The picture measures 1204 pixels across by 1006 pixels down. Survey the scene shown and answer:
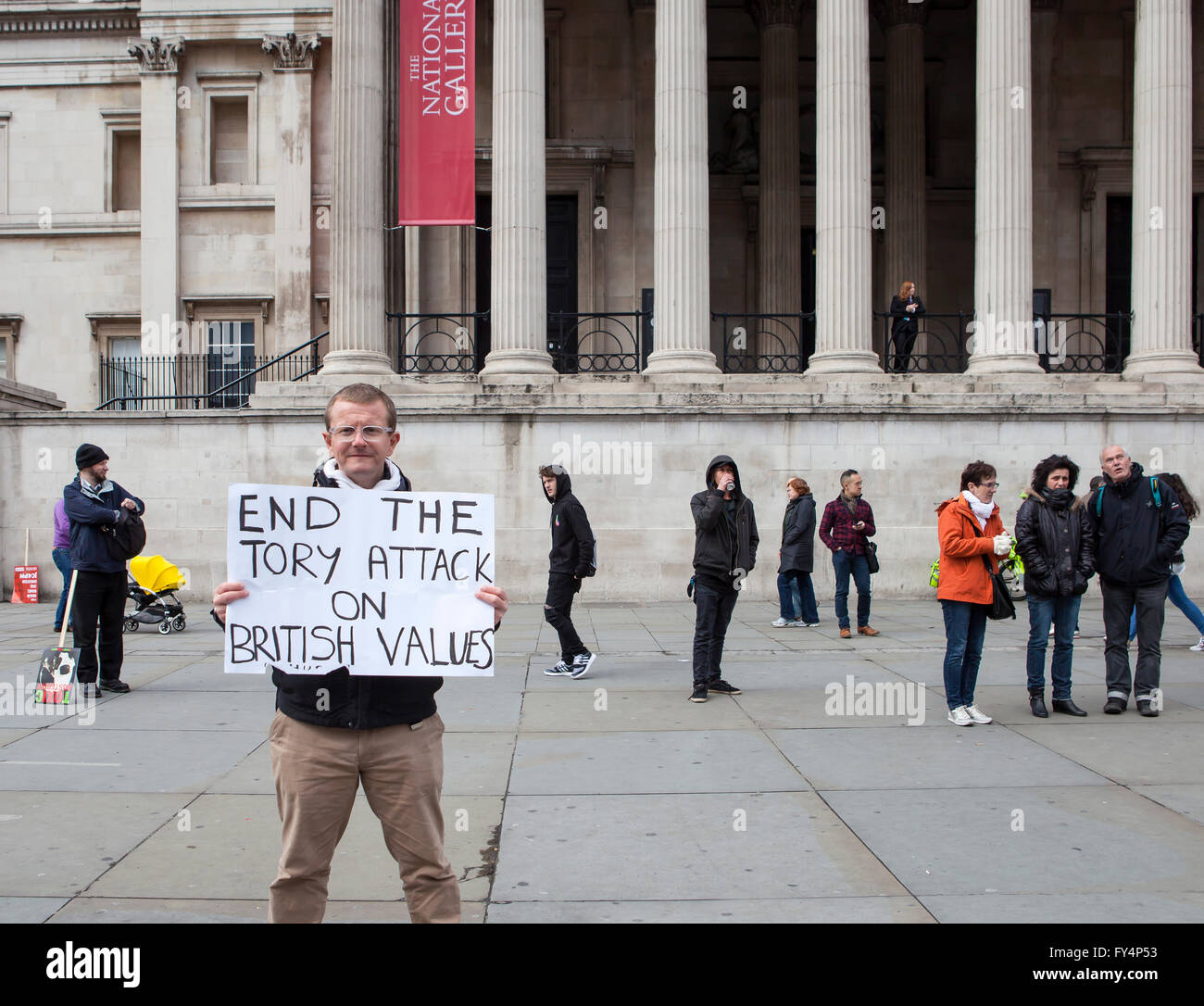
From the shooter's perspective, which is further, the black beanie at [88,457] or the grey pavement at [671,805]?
the black beanie at [88,457]

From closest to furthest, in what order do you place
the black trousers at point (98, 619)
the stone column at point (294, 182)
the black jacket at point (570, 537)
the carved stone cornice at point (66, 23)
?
the black trousers at point (98, 619) < the black jacket at point (570, 537) < the stone column at point (294, 182) < the carved stone cornice at point (66, 23)

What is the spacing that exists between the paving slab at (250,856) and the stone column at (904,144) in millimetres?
20750

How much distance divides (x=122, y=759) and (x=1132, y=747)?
23.2ft

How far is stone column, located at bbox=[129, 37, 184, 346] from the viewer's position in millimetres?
26109

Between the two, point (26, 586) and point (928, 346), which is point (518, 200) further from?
point (26, 586)

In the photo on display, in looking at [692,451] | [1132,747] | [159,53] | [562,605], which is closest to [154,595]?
[562,605]

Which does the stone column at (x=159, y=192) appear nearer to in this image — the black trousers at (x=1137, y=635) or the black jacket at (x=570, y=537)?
the black jacket at (x=570, y=537)

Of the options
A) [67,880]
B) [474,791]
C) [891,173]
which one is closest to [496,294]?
[891,173]

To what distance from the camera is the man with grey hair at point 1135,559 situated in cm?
930

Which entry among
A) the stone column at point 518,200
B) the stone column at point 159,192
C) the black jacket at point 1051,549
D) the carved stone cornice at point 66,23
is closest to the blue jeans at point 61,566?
the stone column at point 518,200

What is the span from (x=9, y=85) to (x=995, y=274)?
23.4 m

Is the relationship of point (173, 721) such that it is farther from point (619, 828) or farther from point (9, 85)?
point (9, 85)

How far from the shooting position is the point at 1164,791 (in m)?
6.83

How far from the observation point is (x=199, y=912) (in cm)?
487
